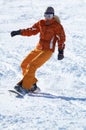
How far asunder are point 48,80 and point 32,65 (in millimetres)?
949

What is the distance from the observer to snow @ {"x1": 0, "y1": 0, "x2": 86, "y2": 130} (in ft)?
24.2

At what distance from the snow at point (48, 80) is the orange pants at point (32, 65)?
32 centimetres

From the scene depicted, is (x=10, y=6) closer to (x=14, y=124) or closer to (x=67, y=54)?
(x=67, y=54)

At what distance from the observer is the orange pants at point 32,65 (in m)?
8.59

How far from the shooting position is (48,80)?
30.9 ft

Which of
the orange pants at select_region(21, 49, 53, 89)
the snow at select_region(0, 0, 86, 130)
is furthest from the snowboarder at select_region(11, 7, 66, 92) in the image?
the snow at select_region(0, 0, 86, 130)

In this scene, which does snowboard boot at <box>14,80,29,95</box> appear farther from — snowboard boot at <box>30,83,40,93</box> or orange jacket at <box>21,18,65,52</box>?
orange jacket at <box>21,18,65,52</box>

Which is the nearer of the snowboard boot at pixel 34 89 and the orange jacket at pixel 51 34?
the orange jacket at pixel 51 34

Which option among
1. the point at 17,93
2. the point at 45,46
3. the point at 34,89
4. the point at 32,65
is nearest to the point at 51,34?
the point at 45,46

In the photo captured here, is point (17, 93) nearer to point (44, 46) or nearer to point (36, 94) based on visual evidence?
point (36, 94)

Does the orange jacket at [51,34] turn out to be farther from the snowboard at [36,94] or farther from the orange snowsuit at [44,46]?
the snowboard at [36,94]

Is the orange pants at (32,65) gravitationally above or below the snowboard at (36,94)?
above

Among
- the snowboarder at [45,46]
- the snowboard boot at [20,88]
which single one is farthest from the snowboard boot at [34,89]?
the snowboard boot at [20,88]

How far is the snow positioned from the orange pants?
0.32 meters
